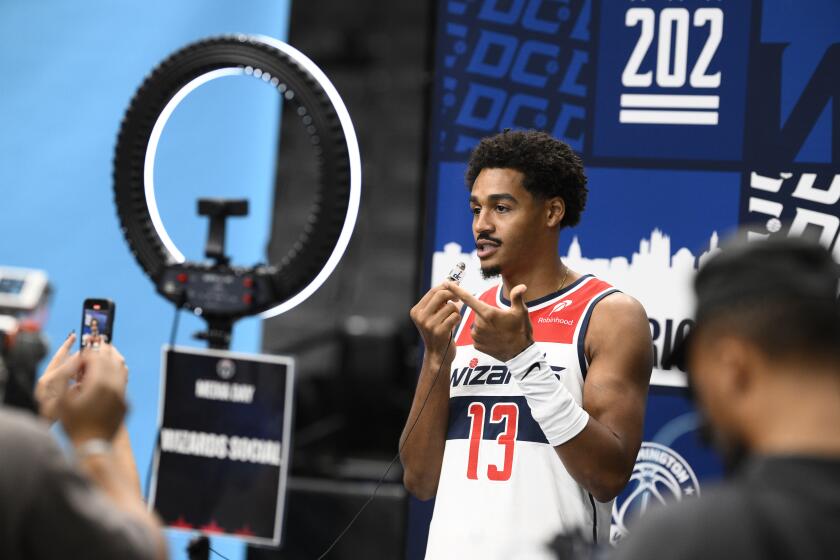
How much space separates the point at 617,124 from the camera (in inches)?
114

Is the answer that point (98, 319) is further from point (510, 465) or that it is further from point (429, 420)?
point (510, 465)

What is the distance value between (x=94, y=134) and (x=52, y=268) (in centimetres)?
49

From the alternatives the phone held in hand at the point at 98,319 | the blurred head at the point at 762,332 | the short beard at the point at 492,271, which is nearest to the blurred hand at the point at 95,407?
the phone held in hand at the point at 98,319

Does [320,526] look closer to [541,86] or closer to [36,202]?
[36,202]

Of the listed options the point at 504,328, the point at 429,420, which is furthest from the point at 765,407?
the point at 429,420

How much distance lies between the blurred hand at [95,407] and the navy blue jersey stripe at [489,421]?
1.00 meters

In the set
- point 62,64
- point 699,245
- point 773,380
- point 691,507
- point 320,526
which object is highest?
point 62,64

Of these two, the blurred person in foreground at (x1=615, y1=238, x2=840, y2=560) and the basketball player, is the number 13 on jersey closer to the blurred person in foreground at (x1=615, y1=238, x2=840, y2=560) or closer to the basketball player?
the basketball player

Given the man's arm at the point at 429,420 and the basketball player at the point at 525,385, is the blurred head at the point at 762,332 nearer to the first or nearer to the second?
the basketball player at the point at 525,385

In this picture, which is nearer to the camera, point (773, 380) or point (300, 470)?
point (773, 380)

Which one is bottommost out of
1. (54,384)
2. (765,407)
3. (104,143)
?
(54,384)

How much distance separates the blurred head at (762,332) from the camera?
3.51ft

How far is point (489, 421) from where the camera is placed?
2242 millimetres

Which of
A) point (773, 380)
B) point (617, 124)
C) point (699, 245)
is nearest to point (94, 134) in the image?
point (617, 124)
